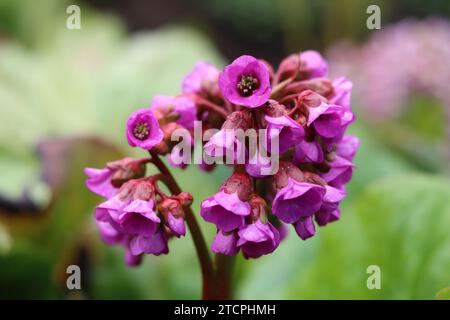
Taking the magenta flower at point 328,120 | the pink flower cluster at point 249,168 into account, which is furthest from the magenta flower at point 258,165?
the magenta flower at point 328,120

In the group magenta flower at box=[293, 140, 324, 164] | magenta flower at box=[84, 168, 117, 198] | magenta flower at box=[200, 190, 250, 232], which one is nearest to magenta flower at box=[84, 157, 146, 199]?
magenta flower at box=[84, 168, 117, 198]

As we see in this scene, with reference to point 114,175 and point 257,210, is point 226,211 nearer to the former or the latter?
point 257,210

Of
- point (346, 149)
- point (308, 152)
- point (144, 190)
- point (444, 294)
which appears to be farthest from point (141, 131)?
point (444, 294)

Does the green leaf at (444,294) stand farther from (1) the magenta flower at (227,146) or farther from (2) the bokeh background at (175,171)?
(1) the magenta flower at (227,146)

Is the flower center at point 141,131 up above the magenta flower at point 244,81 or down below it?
below

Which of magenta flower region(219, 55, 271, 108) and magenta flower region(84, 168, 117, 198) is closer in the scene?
magenta flower region(219, 55, 271, 108)

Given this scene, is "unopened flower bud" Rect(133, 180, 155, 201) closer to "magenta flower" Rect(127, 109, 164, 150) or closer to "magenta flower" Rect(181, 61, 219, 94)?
"magenta flower" Rect(127, 109, 164, 150)

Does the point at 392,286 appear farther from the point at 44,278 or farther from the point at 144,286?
the point at 44,278
